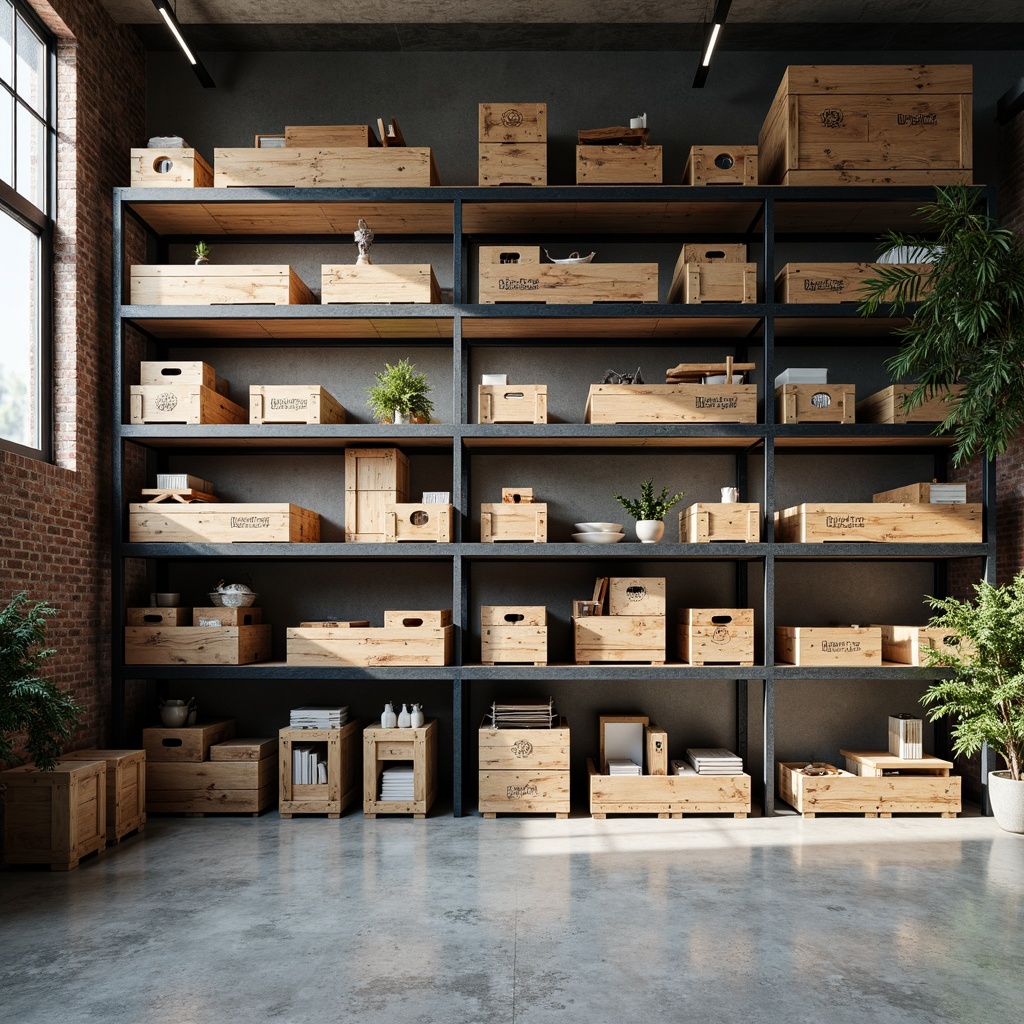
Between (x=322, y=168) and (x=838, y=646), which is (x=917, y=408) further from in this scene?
(x=322, y=168)

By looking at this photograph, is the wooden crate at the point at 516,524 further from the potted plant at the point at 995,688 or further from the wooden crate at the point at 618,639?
the potted plant at the point at 995,688

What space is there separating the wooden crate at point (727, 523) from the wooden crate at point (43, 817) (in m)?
3.74

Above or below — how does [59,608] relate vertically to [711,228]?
below

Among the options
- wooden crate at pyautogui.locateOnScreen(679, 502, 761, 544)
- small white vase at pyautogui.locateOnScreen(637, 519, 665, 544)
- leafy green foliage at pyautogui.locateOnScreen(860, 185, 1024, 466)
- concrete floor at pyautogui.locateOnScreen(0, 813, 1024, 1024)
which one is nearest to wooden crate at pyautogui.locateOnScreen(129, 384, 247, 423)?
concrete floor at pyautogui.locateOnScreen(0, 813, 1024, 1024)

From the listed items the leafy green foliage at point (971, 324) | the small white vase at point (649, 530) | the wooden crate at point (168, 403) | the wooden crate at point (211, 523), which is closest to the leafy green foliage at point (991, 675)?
the leafy green foliage at point (971, 324)

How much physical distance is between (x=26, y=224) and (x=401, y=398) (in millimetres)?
2416

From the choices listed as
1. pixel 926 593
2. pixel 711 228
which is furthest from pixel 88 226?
pixel 926 593

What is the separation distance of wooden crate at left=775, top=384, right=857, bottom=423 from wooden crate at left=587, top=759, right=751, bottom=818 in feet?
7.47

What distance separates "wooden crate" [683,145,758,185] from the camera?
5.42 meters

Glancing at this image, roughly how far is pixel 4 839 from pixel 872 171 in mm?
6255

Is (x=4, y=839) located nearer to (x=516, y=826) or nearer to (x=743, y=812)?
(x=516, y=826)

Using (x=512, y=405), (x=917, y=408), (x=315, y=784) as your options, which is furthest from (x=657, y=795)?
(x=917, y=408)

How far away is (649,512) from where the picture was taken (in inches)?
215

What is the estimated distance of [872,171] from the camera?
212 inches
